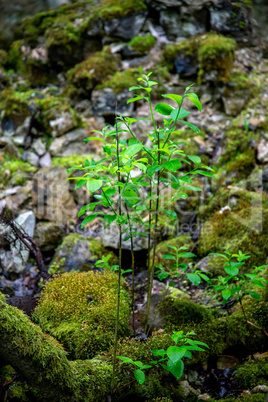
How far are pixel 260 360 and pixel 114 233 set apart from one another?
101 inches

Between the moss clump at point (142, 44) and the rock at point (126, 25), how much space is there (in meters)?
0.19

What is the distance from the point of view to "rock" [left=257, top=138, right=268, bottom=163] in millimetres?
4684

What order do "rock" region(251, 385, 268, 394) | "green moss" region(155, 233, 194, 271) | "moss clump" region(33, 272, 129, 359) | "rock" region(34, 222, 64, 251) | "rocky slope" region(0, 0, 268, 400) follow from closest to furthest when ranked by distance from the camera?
"rock" region(251, 385, 268, 394), "moss clump" region(33, 272, 129, 359), "green moss" region(155, 233, 194, 271), "rocky slope" region(0, 0, 268, 400), "rock" region(34, 222, 64, 251)

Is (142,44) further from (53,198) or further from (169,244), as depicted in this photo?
(169,244)

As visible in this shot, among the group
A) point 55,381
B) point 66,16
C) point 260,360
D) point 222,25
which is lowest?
point 260,360

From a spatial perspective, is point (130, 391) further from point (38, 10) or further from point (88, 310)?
point (38, 10)

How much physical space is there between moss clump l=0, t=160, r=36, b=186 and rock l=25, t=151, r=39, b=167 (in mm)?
92

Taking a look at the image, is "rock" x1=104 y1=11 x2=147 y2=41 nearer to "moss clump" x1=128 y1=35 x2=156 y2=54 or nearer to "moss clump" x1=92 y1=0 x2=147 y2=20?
"moss clump" x1=92 y1=0 x2=147 y2=20

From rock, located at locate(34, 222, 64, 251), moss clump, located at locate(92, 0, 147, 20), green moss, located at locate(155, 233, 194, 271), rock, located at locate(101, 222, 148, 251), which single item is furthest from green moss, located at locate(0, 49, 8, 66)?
green moss, located at locate(155, 233, 194, 271)

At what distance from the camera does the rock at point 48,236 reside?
4664 millimetres

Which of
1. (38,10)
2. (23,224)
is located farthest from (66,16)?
(23,224)

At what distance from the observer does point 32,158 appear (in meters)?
6.06

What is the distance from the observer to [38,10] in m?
7.77

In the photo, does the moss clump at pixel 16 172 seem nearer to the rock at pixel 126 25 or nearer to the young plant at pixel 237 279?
the rock at pixel 126 25
